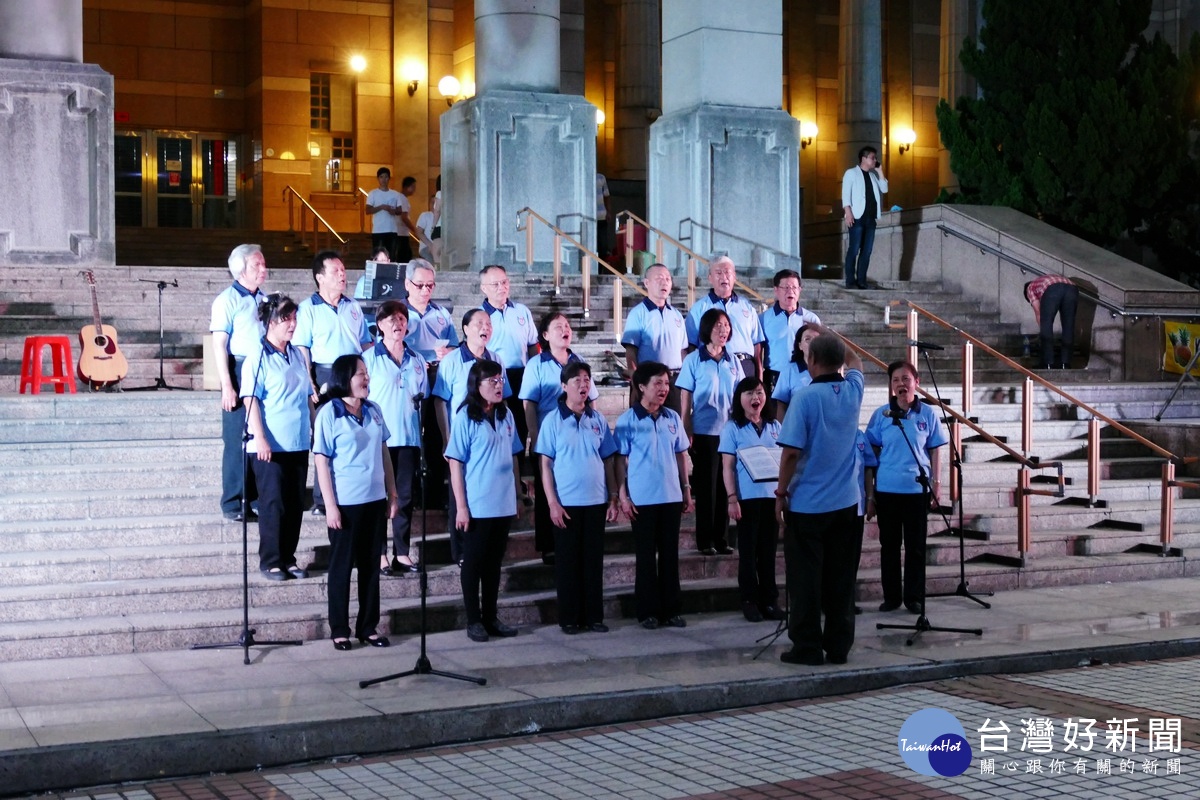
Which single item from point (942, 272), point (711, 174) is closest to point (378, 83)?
point (711, 174)

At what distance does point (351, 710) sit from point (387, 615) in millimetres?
2209

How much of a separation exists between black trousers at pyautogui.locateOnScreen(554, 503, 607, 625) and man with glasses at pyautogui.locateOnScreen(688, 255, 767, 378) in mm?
2050

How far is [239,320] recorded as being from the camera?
10016 mm

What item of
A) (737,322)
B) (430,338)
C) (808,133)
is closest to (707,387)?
(737,322)

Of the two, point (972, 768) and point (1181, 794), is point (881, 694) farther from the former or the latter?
point (1181, 794)

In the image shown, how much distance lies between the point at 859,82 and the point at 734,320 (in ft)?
85.7

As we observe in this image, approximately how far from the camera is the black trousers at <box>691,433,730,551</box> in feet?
35.8

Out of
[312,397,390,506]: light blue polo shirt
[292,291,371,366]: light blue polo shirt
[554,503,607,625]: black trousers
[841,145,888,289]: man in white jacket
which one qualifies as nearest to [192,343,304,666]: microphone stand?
[312,397,390,506]: light blue polo shirt

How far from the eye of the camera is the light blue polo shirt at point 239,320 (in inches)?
392

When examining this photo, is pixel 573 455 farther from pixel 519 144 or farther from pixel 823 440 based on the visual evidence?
pixel 519 144

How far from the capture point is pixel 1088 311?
19109 millimetres

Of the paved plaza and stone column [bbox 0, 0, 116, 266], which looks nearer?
the paved plaza

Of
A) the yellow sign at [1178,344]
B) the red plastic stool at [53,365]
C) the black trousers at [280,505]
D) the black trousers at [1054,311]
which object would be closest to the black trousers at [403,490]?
the black trousers at [280,505]

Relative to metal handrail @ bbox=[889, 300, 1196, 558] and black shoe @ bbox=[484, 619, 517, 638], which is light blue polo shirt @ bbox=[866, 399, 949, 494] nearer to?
metal handrail @ bbox=[889, 300, 1196, 558]
